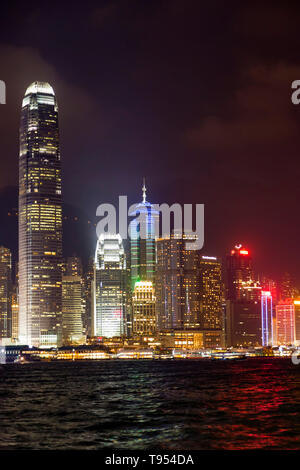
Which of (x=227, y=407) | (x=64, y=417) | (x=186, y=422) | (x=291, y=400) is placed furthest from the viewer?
(x=291, y=400)

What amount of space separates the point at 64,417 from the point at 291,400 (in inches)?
1068

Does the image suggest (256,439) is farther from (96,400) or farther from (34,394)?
(34,394)

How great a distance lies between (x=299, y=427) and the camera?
5903cm

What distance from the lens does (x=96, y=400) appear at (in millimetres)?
89688
